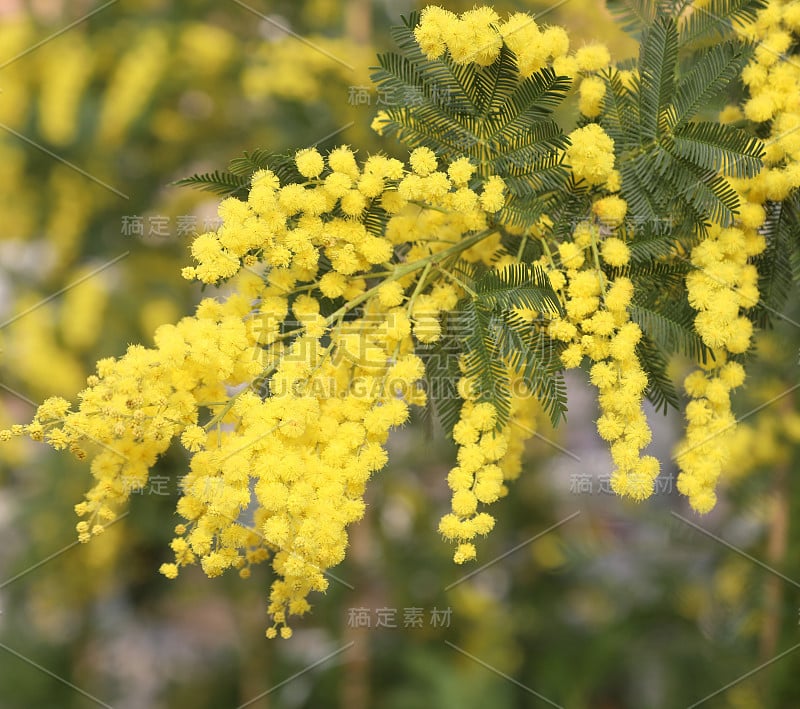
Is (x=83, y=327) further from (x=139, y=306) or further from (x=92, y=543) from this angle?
(x=92, y=543)

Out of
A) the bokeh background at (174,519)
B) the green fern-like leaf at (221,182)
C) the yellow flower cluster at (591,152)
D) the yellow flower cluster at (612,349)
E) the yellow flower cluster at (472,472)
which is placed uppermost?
the yellow flower cluster at (591,152)

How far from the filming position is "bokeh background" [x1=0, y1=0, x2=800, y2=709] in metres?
1.78

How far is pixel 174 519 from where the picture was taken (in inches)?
69.2

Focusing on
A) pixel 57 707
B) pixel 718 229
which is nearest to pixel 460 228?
pixel 718 229

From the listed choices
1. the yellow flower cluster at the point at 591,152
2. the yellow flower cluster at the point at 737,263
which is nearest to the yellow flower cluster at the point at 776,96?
the yellow flower cluster at the point at 737,263

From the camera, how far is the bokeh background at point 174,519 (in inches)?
70.2

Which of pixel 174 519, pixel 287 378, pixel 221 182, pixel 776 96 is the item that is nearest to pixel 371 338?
pixel 287 378

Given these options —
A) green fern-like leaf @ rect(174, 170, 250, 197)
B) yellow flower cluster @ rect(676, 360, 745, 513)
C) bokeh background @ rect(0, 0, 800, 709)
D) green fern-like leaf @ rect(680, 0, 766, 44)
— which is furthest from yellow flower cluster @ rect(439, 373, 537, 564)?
bokeh background @ rect(0, 0, 800, 709)

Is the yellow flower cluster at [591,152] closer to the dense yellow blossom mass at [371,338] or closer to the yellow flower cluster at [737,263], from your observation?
the dense yellow blossom mass at [371,338]

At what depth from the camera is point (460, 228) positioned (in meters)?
0.83

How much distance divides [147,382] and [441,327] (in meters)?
0.29

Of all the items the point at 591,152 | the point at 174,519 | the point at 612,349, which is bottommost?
the point at 174,519

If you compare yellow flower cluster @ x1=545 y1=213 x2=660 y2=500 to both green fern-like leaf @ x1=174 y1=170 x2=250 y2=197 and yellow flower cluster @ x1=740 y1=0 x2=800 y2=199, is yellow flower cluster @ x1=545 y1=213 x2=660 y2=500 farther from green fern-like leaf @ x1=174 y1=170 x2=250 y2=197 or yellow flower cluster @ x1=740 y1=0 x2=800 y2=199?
green fern-like leaf @ x1=174 y1=170 x2=250 y2=197

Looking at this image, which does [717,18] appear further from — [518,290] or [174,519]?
[174,519]
